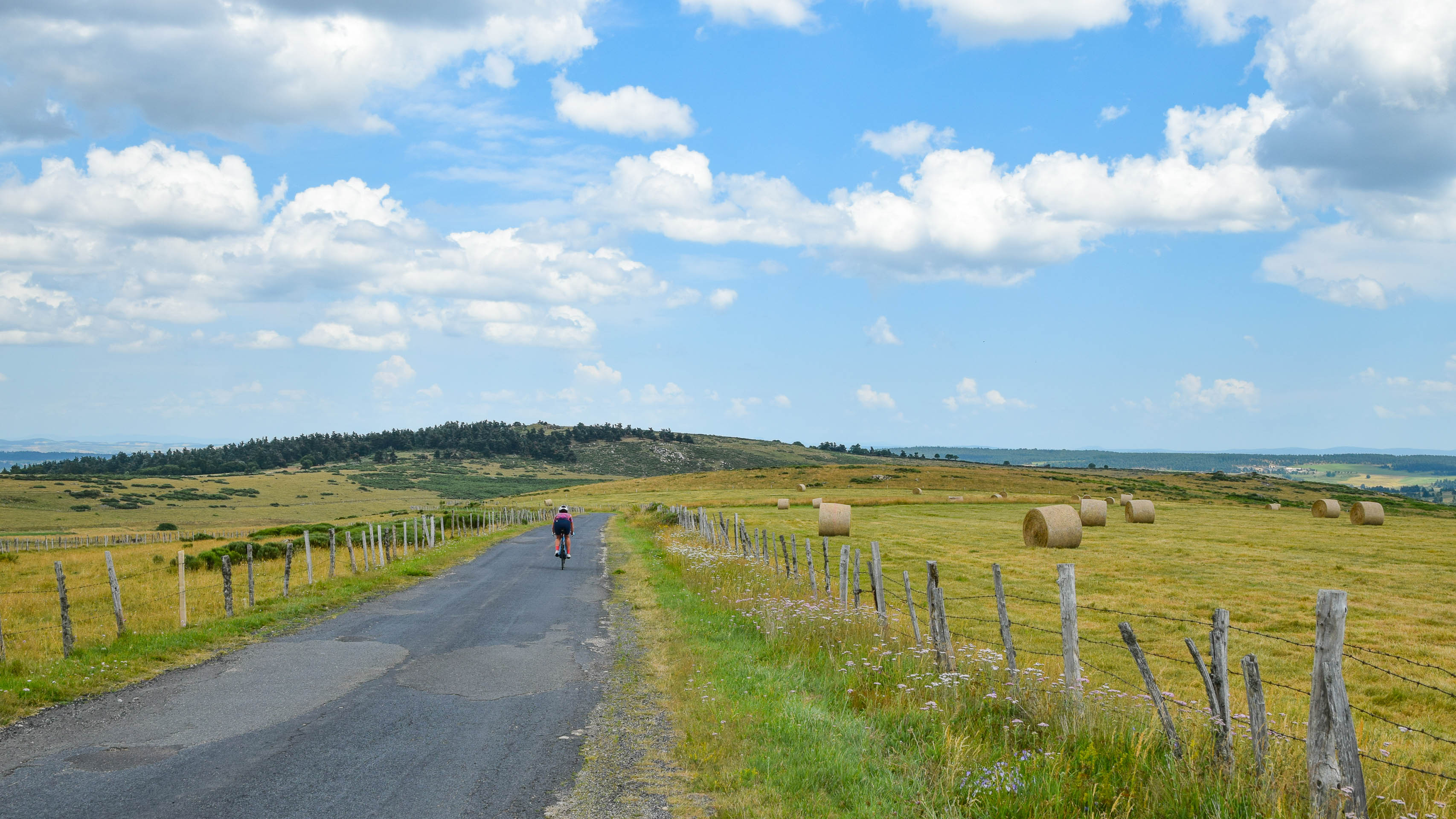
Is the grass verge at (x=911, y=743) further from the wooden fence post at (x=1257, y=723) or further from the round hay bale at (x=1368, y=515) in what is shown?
the round hay bale at (x=1368, y=515)

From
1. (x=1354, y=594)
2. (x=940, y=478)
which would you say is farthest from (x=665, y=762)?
(x=940, y=478)

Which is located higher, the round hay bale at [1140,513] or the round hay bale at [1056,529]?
the round hay bale at [1056,529]

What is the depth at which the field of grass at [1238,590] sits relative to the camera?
11359 millimetres

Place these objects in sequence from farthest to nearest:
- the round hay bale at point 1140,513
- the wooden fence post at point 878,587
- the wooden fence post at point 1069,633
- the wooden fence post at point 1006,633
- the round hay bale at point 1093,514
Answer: the round hay bale at point 1140,513 → the round hay bale at point 1093,514 → the wooden fence post at point 878,587 → the wooden fence post at point 1006,633 → the wooden fence post at point 1069,633

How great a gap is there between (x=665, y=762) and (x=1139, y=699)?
5012 millimetres

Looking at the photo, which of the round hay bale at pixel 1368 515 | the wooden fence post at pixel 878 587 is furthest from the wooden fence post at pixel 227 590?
the round hay bale at pixel 1368 515

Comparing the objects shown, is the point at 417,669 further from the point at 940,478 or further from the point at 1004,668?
the point at 940,478

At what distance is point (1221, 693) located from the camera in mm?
6891

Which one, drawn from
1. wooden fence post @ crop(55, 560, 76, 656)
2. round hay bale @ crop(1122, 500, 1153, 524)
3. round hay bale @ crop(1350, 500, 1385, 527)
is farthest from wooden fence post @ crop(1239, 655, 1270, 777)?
round hay bale @ crop(1350, 500, 1385, 527)

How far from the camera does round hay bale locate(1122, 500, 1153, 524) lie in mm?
47812

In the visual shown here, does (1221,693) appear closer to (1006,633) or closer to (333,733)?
(1006,633)

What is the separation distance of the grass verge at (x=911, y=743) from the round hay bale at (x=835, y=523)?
2822cm

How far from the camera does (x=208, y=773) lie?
775 centimetres

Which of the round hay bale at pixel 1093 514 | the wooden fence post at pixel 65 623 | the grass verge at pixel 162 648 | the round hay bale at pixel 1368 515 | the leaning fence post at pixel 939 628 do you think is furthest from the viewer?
the round hay bale at pixel 1368 515
